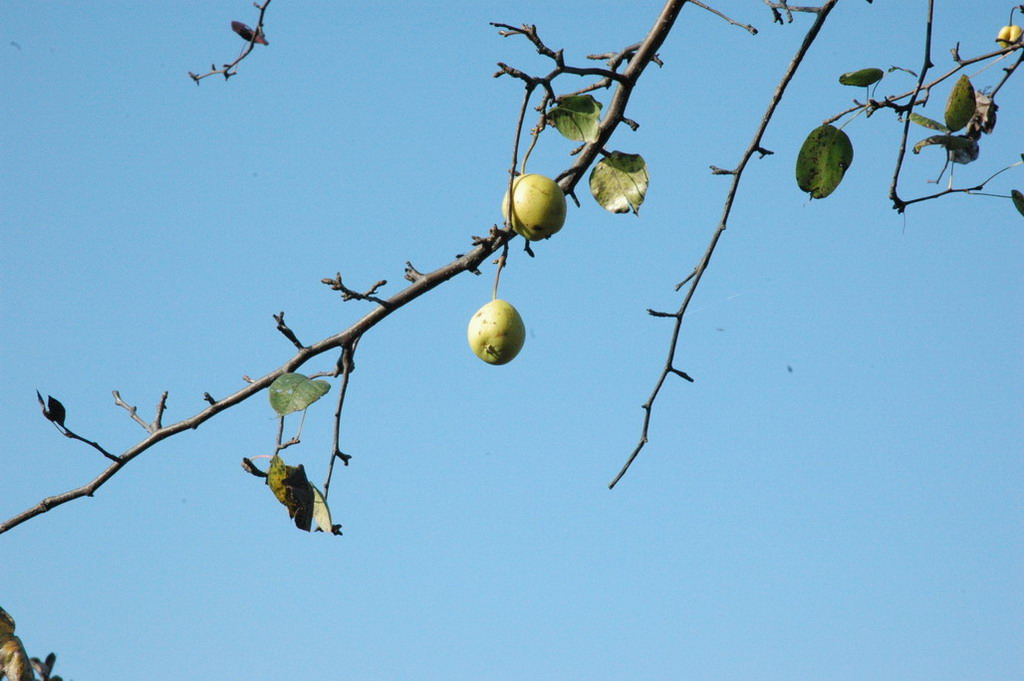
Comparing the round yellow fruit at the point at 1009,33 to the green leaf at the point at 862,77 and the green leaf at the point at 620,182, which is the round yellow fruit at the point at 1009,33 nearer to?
the green leaf at the point at 862,77

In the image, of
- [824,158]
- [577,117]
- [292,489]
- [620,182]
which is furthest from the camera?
[824,158]

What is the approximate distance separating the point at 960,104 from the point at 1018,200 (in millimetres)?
259

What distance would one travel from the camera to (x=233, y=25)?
10.3ft

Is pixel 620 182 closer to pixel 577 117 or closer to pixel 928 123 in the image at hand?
pixel 577 117

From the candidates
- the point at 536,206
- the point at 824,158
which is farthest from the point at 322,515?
the point at 824,158

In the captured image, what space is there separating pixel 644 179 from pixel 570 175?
17 centimetres

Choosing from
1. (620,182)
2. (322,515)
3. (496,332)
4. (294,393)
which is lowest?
(322,515)

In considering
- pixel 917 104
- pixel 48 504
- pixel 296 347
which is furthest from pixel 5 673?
pixel 917 104

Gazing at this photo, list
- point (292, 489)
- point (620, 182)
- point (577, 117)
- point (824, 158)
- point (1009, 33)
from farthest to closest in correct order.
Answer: point (1009, 33), point (824, 158), point (620, 182), point (577, 117), point (292, 489)

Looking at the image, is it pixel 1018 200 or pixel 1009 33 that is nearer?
pixel 1018 200

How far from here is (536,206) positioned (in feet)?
7.32

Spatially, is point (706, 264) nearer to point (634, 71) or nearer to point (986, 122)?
point (634, 71)

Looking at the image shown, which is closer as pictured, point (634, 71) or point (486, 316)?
point (634, 71)

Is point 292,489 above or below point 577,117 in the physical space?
below
